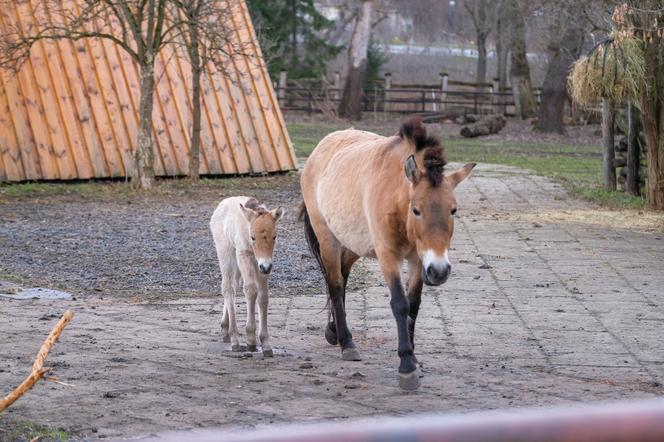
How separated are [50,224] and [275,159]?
7.36m

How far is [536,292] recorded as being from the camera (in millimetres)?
9156

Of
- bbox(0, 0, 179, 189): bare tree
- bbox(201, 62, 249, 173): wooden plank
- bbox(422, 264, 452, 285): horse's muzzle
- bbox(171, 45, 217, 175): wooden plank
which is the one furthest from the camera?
bbox(201, 62, 249, 173): wooden plank

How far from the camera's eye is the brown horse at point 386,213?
5.88 metres

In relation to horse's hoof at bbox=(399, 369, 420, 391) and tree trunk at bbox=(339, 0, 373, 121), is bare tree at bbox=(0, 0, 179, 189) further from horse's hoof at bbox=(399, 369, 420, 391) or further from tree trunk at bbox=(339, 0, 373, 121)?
tree trunk at bbox=(339, 0, 373, 121)

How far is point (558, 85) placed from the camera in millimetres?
34281

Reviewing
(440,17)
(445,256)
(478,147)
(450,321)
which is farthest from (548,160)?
(440,17)

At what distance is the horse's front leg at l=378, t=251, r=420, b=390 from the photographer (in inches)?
231

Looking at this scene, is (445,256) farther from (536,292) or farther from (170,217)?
(170,217)

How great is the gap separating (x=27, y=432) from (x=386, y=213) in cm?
259

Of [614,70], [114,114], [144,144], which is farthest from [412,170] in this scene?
[114,114]

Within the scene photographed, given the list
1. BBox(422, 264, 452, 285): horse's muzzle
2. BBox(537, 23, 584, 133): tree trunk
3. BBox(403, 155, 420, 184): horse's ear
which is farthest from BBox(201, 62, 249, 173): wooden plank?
BBox(537, 23, 584, 133): tree trunk

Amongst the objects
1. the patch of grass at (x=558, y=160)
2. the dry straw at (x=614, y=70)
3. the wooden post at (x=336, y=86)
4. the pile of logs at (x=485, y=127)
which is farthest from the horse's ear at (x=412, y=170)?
the wooden post at (x=336, y=86)

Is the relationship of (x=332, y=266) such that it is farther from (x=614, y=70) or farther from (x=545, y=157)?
(x=545, y=157)

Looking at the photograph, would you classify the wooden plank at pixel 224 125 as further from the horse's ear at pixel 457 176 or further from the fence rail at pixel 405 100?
the fence rail at pixel 405 100
